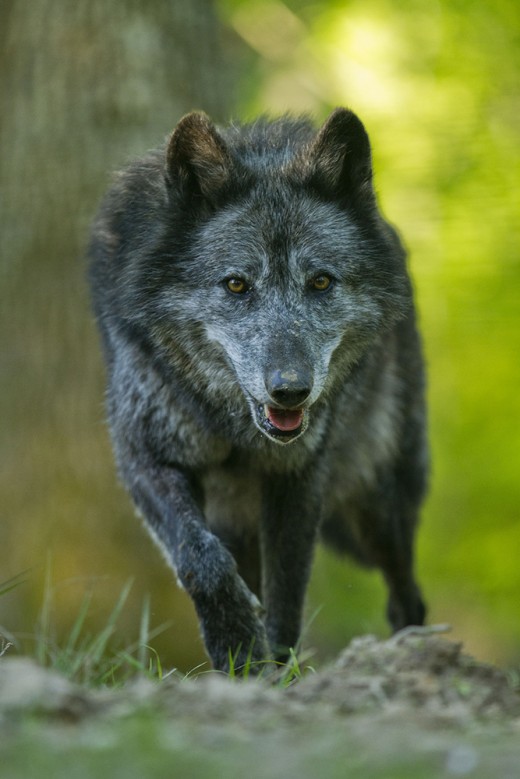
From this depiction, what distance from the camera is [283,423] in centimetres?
456

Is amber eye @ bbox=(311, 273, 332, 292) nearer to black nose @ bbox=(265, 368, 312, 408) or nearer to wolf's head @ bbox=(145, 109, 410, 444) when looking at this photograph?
wolf's head @ bbox=(145, 109, 410, 444)

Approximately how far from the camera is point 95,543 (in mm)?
8344

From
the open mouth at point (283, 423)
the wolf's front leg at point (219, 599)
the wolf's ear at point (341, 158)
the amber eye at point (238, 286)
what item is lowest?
the wolf's front leg at point (219, 599)

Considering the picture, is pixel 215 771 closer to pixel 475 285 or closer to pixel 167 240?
pixel 167 240

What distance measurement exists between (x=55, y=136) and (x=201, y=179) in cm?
399

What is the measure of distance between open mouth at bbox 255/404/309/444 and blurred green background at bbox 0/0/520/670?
2.61 feet

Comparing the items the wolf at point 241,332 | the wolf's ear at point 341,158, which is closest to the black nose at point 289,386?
the wolf at point 241,332

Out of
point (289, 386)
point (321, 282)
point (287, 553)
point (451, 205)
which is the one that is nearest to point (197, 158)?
point (321, 282)

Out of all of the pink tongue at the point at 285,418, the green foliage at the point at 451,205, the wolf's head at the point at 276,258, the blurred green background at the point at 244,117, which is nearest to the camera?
the pink tongue at the point at 285,418

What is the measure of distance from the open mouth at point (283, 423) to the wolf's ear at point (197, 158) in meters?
1.10

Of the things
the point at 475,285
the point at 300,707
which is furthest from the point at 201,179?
the point at 475,285

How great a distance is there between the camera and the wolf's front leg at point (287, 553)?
5.34m

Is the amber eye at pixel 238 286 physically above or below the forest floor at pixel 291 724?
above

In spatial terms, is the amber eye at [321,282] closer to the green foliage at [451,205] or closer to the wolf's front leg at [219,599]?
the wolf's front leg at [219,599]
